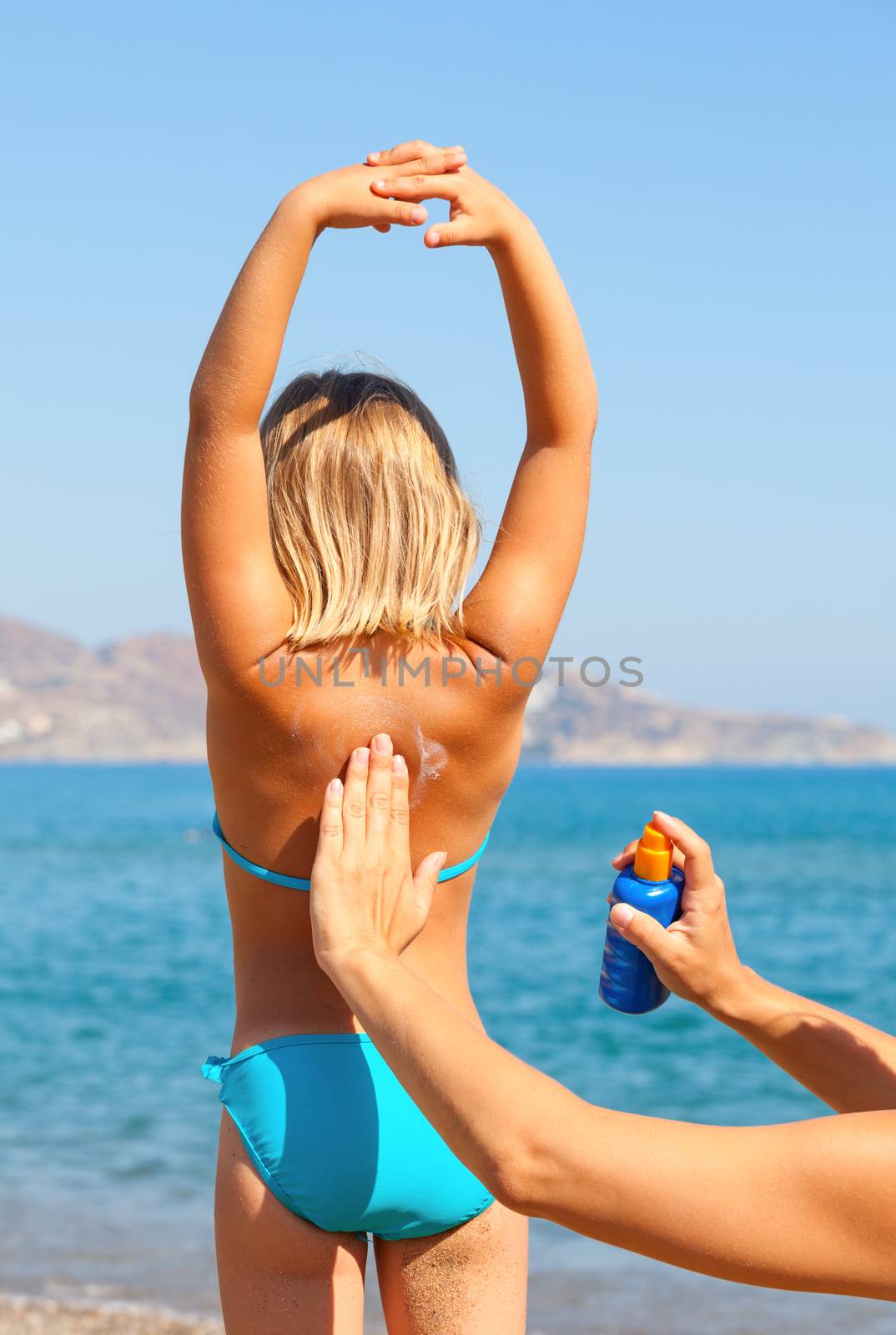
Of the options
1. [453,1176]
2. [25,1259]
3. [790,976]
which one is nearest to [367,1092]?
[453,1176]

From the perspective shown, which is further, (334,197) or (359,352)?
(359,352)

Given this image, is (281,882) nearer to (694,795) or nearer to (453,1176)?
(453,1176)

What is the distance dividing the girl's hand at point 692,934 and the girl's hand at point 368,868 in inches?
12.6

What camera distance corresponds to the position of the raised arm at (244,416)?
2.07 meters

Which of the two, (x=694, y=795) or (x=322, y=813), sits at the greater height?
(x=322, y=813)

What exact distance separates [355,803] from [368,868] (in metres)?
0.14

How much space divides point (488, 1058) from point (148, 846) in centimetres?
4458

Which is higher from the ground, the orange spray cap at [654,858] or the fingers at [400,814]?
the fingers at [400,814]

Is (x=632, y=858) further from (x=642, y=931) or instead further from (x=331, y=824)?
(x=331, y=824)

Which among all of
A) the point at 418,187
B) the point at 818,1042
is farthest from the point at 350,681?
the point at 818,1042

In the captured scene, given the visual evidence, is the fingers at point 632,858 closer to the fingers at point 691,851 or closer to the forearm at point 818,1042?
the fingers at point 691,851

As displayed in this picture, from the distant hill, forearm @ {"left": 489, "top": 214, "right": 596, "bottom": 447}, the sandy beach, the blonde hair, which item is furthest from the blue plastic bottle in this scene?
the distant hill

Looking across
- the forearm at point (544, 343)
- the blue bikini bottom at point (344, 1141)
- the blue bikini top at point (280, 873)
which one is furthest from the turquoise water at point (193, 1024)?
the forearm at point (544, 343)

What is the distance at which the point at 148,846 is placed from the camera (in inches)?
1752
